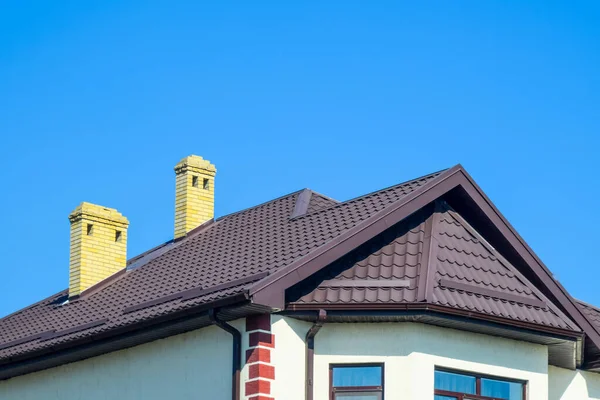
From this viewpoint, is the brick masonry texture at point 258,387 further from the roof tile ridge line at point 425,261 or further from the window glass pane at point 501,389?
the window glass pane at point 501,389

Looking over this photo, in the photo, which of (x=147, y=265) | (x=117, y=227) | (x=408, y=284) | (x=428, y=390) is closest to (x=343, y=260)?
(x=408, y=284)

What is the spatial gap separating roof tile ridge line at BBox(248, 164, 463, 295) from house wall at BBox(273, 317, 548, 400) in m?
0.78

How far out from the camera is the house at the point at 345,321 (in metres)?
20.4

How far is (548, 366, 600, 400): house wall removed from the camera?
23953 millimetres

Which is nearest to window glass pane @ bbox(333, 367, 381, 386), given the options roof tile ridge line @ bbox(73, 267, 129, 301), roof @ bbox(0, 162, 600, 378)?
roof @ bbox(0, 162, 600, 378)

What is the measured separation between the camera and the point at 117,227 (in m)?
27.8

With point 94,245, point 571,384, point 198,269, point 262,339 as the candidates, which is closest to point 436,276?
point 262,339

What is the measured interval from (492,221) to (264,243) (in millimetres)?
3966

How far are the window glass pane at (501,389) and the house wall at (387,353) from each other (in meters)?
0.19

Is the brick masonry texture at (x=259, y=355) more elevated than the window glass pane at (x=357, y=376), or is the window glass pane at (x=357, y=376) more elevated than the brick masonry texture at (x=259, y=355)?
the brick masonry texture at (x=259, y=355)

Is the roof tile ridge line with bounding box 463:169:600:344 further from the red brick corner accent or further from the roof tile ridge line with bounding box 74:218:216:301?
the roof tile ridge line with bounding box 74:218:216:301

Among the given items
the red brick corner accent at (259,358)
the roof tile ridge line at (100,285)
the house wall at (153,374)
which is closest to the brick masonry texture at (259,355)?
the red brick corner accent at (259,358)

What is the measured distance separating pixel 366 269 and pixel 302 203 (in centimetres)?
462

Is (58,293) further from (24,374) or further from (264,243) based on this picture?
(264,243)
